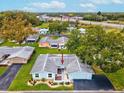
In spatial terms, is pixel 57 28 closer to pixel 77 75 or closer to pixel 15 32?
pixel 15 32

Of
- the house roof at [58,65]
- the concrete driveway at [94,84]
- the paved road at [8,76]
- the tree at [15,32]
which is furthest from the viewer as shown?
the tree at [15,32]

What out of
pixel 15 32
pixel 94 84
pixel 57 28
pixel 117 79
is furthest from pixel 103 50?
pixel 57 28

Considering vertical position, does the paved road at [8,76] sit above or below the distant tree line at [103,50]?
below

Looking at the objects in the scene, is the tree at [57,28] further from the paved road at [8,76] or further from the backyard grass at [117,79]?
the backyard grass at [117,79]

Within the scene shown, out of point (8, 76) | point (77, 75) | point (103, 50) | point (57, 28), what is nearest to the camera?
point (103, 50)

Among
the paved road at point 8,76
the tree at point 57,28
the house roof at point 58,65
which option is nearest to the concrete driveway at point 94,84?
the house roof at point 58,65
